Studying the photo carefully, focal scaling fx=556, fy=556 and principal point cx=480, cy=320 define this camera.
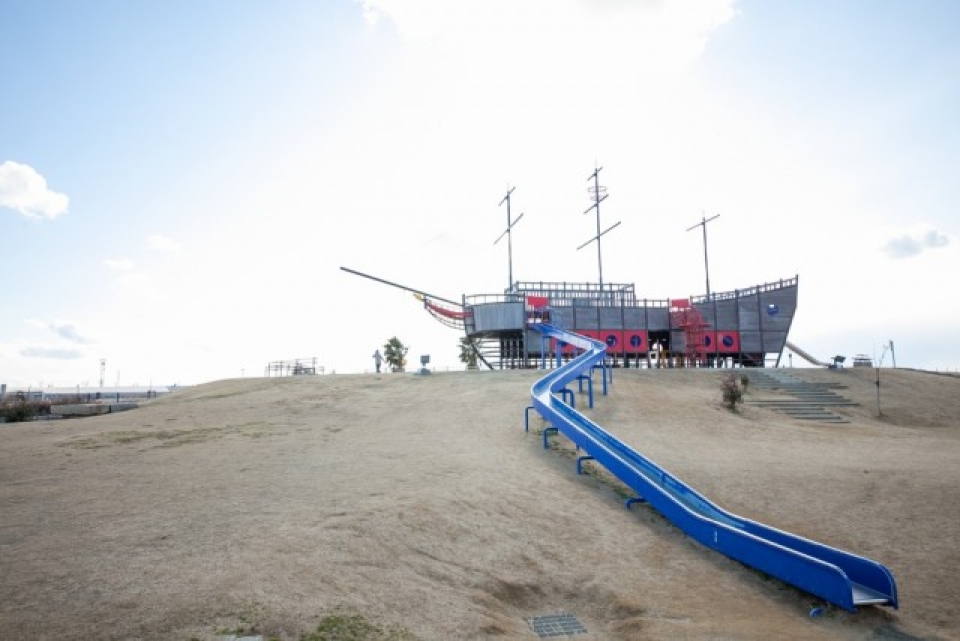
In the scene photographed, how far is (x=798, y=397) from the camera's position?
26281mm

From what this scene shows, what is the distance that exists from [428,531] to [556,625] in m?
2.48

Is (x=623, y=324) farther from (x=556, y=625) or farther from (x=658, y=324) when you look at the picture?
(x=556, y=625)

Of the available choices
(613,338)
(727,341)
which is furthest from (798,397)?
(727,341)

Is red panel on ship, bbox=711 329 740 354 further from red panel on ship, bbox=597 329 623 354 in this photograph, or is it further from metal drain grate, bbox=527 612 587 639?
metal drain grate, bbox=527 612 587 639

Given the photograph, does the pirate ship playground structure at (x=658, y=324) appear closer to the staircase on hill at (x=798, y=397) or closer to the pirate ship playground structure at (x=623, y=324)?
the pirate ship playground structure at (x=623, y=324)

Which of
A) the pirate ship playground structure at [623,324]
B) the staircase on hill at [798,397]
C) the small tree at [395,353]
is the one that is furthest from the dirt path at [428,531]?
the small tree at [395,353]

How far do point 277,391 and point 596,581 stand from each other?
20763 mm

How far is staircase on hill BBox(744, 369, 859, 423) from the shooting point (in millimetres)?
23328

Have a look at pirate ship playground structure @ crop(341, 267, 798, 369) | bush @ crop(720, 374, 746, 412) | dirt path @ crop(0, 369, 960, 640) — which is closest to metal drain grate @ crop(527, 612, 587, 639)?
dirt path @ crop(0, 369, 960, 640)

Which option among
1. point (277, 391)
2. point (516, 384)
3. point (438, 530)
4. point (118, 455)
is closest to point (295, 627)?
point (438, 530)

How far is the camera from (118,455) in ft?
42.8

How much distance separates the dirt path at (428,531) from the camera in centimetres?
604

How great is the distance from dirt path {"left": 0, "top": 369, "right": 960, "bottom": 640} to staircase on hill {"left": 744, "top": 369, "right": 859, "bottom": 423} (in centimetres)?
536

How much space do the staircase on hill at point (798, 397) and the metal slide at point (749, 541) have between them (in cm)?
1384
